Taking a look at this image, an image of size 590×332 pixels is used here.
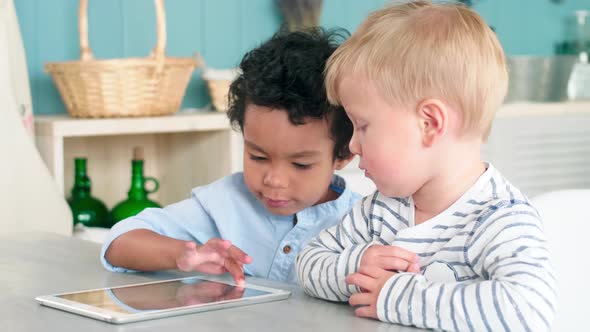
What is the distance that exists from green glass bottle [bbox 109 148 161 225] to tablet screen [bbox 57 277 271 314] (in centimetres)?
156

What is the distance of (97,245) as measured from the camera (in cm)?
144

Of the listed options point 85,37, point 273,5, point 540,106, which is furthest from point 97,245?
point 540,106

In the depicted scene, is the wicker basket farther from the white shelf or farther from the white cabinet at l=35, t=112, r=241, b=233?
the white shelf

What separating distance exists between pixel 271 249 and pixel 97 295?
1.58 ft

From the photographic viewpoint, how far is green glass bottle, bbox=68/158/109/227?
103 inches

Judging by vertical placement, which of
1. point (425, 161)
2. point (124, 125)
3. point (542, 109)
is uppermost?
point (425, 161)

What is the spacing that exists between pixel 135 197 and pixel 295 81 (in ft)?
4.71

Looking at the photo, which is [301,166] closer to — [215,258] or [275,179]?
[275,179]

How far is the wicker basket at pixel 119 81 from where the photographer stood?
243 centimetres

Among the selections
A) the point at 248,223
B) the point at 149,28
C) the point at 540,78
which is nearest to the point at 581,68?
the point at 540,78

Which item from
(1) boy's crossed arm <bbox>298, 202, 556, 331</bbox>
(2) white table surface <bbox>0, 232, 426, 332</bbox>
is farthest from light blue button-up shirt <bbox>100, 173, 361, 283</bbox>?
(1) boy's crossed arm <bbox>298, 202, 556, 331</bbox>

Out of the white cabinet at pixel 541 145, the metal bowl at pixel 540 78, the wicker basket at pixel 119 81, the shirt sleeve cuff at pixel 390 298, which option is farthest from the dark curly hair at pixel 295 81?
the metal bowl at pixel 540 78

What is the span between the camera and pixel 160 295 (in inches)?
40.9

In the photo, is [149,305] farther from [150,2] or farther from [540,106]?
[540,106]
